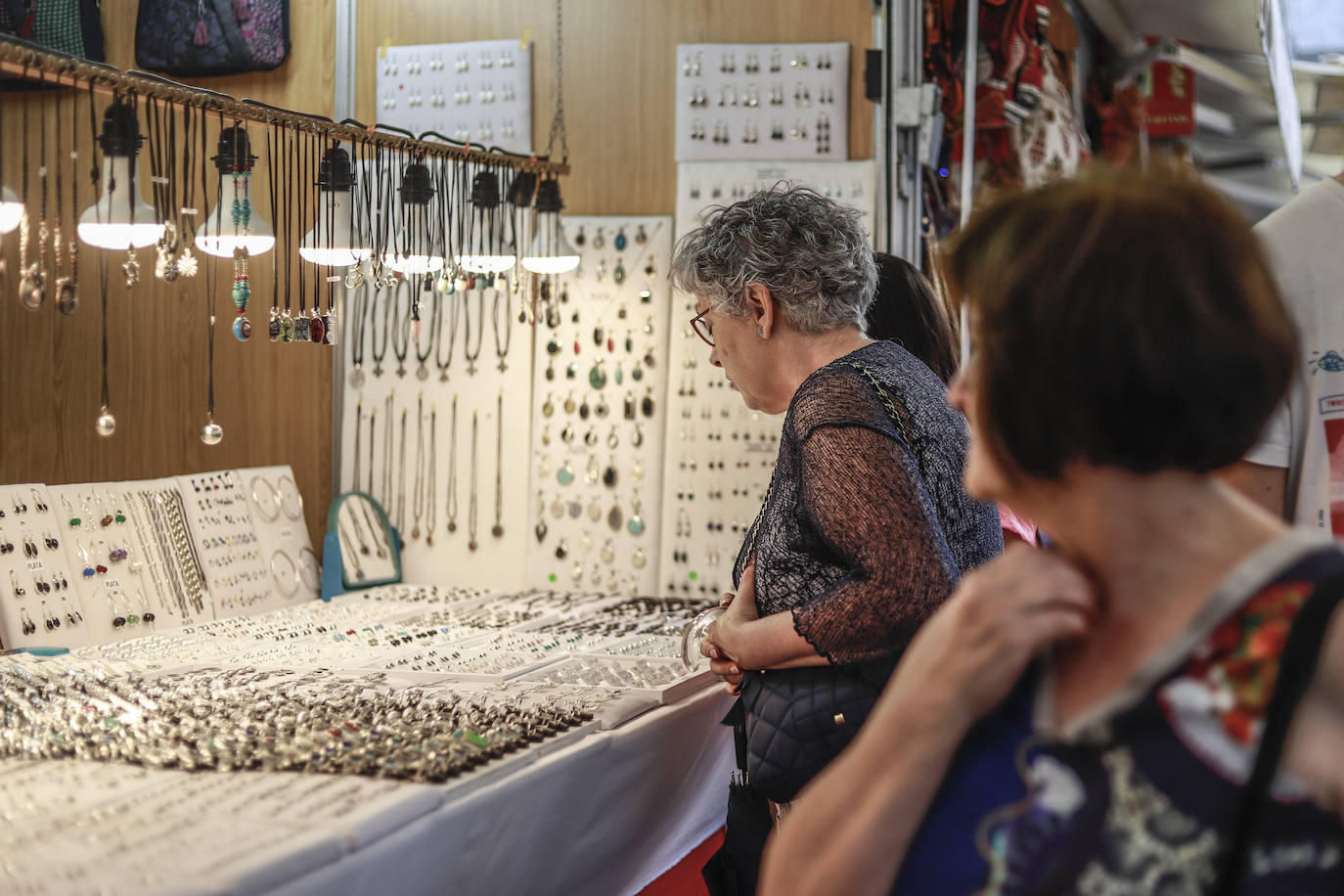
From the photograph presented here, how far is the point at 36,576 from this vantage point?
3.35 m

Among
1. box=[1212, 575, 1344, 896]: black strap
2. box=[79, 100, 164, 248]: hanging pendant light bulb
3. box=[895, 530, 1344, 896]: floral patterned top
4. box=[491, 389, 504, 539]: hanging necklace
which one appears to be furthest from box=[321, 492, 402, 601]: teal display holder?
box=[1212, 575, 1344, 896]: black strap

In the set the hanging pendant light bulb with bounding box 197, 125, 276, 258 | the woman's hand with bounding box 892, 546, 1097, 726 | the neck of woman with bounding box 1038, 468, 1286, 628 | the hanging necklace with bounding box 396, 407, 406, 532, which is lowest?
the hanging necklace with bounding box 396, 407, 406, 532

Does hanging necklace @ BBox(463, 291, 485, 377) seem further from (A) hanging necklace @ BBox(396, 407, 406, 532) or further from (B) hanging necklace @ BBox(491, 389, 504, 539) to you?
(A) hanging necklace @ BBox(396, 407, 406, 532)

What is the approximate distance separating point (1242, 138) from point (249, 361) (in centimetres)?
761

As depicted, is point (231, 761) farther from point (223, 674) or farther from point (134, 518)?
point (134, 518)

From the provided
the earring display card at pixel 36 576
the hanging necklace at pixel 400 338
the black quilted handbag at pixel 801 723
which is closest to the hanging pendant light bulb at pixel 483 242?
the hanging necklace at pixel 400 338

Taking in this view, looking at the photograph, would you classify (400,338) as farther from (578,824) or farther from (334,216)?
(578,824)

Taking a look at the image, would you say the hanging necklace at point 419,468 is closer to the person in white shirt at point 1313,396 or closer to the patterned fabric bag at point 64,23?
the patterned fabric bag at point 64,23

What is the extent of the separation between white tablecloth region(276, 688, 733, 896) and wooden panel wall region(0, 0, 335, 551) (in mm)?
2189

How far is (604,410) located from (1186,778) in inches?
135

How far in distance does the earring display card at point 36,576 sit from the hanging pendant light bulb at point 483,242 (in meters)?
1.41

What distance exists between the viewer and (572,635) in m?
Answer: 3.59

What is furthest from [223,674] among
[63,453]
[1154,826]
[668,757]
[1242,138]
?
[1242,138]

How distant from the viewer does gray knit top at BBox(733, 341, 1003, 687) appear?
2.02 m
